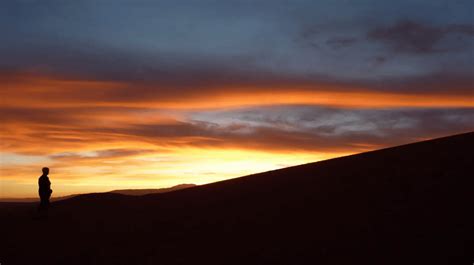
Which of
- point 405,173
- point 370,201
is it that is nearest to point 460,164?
point 405,173

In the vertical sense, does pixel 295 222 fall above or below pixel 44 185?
below

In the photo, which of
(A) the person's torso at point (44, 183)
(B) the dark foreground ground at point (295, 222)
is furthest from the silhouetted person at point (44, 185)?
(B) the dark foreground ground at point (295, 222)

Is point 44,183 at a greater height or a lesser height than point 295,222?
greater

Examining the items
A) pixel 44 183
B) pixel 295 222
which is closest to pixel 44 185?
pixel 44 183

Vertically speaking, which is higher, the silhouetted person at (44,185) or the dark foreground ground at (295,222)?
the silhouetted person at (44,185)

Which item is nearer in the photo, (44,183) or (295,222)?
(295,222)

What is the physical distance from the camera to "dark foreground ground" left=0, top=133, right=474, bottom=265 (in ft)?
40.2

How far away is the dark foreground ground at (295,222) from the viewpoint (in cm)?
1227

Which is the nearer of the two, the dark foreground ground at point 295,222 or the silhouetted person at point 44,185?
the dark foreground ground at point 295,222

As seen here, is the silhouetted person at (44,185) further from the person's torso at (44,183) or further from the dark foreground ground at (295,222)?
the dark foreground ground at (295,222)

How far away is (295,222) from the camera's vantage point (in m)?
15.1

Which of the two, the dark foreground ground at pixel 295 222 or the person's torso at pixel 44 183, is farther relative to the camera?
the person's torso at pixel 44 183

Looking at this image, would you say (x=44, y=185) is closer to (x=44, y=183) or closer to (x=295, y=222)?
(x=44, y=183)

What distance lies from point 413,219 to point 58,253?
10.3 meters
